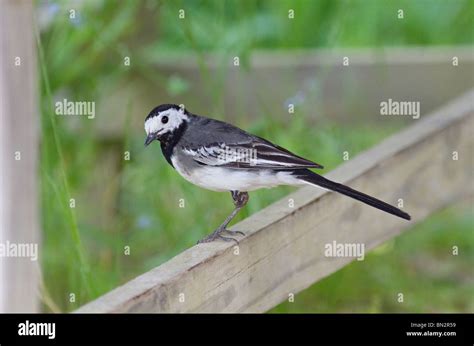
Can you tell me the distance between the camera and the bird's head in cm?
188

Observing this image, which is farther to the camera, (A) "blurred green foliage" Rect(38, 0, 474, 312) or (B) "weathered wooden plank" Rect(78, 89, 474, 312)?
(A) "blurred green foliage" Rect(38, 0, 474, 312)

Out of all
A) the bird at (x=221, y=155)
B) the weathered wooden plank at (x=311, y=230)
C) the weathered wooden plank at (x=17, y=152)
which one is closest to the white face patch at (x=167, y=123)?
the bird at (x=221, y=155)

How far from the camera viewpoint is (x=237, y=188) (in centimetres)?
192

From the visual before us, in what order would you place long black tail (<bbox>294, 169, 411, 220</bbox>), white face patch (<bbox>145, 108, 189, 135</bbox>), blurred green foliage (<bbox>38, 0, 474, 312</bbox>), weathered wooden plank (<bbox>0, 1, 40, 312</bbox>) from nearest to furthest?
long black tail (<bbox>294, 169, 411, 220</bbox>)
white face patch (<bbox>145, 108, 189, 135</bbox>)
weathered wooden plank (<bbox>0, 1, 40, 312</bbox>)
blurred green foliage (<bbox>38, 0, 474, 312</bbox>)

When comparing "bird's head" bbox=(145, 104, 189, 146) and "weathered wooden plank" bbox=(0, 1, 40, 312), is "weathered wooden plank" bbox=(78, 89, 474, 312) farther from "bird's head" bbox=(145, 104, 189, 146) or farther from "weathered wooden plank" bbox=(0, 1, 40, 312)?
"weathered wooden plank" bbox=(0, 1, 40, 312)

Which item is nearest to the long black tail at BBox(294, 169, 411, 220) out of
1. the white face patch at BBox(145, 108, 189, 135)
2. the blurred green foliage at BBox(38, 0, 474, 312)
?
the white face patch at BBox(145, 108, 189, 135)

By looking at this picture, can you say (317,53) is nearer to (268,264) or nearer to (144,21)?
(144,21)

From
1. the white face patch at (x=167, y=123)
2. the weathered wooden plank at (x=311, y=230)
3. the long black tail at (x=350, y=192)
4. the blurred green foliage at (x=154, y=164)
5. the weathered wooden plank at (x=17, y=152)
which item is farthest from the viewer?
the blurred green foliage at (x=154, y=164)

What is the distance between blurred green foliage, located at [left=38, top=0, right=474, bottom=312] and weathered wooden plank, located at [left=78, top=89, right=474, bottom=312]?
289 mm

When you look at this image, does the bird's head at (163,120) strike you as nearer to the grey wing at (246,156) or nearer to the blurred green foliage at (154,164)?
the grey wing at (246,156)

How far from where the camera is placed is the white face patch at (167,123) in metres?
1.89

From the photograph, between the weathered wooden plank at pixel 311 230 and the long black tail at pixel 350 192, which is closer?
the weathered wooden plank at pixel 311 230

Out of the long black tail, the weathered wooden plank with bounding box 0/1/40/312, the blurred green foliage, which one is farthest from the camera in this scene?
the blurred green foliage
